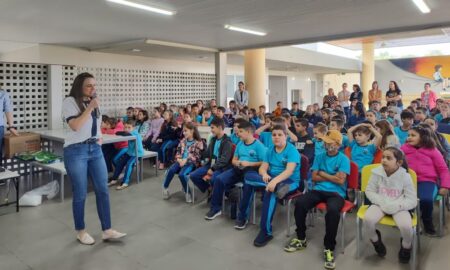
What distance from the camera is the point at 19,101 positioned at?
23.5ft

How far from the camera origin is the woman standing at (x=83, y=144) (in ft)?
10.2

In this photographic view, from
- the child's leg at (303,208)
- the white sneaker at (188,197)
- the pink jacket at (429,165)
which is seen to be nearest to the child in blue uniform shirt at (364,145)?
the pink jacket at (429,165)

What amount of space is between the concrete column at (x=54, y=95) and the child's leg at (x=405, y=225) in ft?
22.8

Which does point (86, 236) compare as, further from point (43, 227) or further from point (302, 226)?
point (302, 226)

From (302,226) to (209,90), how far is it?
9.06 metres

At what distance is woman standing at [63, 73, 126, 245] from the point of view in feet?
10.2

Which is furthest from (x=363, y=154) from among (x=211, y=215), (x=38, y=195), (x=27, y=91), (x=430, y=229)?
(x=27, y=91)

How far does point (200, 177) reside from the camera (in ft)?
14.8

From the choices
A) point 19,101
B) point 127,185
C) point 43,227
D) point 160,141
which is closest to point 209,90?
point 160,141

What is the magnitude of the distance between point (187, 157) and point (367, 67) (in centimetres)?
1501

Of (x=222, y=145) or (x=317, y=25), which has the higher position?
(x=317, y=25)

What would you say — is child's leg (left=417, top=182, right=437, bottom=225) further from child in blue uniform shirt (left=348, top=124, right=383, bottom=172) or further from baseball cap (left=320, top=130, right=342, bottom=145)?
baseball cap (left=320, top=130, right=342, bottom=145)

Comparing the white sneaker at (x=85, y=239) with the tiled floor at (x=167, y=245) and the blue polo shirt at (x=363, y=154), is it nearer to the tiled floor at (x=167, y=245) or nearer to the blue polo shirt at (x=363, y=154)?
the tiled floor at (x=167, y=245)

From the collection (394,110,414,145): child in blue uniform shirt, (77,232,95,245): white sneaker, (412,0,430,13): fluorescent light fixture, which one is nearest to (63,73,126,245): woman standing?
(77,232,95,245): white sneaker
